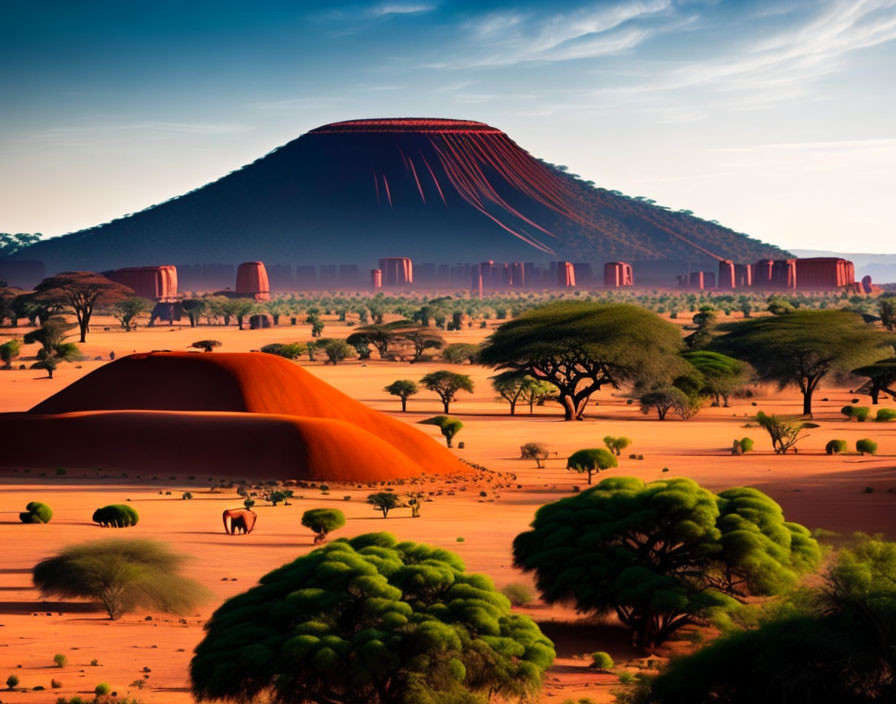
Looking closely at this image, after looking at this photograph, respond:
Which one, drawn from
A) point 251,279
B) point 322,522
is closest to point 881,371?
point 322,522

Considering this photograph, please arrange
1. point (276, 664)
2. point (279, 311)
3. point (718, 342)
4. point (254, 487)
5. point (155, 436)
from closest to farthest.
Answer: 1. point (276, 664)
2. point (254, 487)
3. point (155, 436)
4. point (718, 342)
5. point (279, 311)

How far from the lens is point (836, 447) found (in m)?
50.0

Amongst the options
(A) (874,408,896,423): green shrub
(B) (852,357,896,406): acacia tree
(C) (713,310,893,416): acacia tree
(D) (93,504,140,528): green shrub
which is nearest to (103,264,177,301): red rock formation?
(C) (713,310,893,416): acacia tree

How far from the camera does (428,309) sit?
14438cm

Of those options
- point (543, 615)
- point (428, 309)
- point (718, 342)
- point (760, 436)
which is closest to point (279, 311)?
point (428, 309)

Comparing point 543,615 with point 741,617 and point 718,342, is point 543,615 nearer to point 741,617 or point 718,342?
point 741,617

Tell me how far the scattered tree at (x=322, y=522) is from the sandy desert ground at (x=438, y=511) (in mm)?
513

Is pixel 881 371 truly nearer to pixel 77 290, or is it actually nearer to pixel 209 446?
pixel 209 446

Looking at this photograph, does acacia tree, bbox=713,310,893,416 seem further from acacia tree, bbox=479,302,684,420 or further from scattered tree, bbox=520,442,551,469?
scattered tree, bbox=520,442,551,469

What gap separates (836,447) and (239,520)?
27206 millimetres

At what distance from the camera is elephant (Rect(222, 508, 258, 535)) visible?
32250 millimetres

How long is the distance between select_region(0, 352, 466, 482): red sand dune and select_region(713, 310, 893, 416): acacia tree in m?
28.2

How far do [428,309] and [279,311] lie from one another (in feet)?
120

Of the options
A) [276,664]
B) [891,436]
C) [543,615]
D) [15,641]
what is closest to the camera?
[276,664]
